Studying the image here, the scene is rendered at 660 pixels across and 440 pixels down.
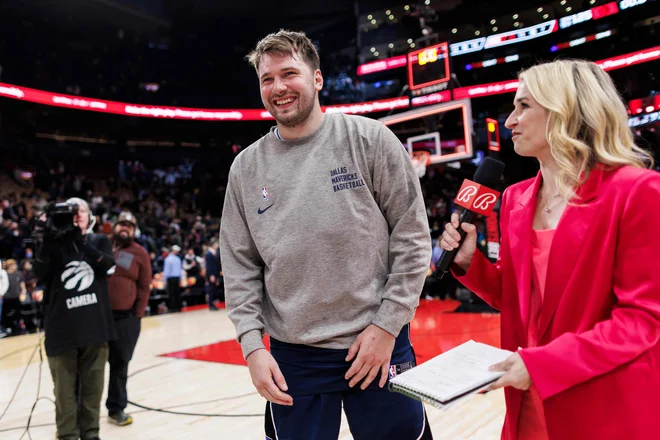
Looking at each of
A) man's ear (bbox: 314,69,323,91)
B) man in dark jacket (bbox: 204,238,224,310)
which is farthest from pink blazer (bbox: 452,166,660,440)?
man in dark jacket (bbox: 204,238,224,310)

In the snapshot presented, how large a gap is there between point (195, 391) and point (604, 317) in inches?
172

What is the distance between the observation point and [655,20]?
679 inches

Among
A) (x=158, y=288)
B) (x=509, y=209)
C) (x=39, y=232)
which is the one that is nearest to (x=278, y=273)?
(x=509, y=209)

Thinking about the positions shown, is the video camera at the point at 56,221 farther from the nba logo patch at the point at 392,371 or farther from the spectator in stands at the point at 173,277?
the spectator in stands at the point at 173,277

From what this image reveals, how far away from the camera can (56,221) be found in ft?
11.4

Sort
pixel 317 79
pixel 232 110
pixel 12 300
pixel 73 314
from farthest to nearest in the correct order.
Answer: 1. pixel 232 110
2. pixel 12 300
3. pixel 73 314
4. pixel 317 79

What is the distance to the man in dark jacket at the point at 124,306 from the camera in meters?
4.05

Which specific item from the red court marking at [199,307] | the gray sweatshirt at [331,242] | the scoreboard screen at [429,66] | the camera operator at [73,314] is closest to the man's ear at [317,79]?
the gray sweatshirt at [331,242]

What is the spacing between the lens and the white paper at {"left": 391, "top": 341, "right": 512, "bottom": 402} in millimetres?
1103

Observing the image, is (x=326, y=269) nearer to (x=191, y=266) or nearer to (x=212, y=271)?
(x=212, y=271)

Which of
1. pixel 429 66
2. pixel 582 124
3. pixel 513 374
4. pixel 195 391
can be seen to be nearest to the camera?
pixel 513 374

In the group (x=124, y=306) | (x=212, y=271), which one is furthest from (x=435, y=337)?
(x=212, y=271)

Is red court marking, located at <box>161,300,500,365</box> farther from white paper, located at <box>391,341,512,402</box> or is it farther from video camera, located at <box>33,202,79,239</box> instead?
white paper, located at <box>391,341,512,402</box>

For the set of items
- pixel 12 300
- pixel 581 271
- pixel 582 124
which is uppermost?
pixel 582 124
